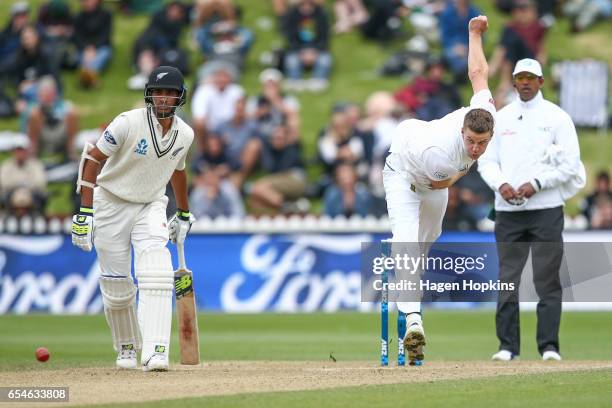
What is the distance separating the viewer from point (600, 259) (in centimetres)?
1289

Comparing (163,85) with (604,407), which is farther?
(163,85)

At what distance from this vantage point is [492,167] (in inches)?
446

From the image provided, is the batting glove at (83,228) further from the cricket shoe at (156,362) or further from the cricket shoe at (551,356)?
the cricket shoe at (551,356)

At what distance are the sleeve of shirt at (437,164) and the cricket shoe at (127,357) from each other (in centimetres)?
280

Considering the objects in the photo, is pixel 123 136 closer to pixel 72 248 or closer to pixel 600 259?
pixel 600 259

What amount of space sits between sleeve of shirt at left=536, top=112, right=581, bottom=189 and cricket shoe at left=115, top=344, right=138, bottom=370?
3830 millimetres

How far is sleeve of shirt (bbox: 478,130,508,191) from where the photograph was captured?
36.7 ft

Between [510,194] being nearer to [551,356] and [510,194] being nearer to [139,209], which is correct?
[551,356]

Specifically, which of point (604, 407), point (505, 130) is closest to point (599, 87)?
point (505, 130)

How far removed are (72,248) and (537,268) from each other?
9.24 meters

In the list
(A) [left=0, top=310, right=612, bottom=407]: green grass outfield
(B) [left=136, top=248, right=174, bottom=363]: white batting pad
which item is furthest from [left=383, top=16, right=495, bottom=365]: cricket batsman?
(B) [left=136, top=248, right=174, bottom=363]: white batting pad

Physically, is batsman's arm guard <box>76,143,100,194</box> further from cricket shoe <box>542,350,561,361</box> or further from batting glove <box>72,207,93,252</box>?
cricket shoe <box>542,350,561,361</box>

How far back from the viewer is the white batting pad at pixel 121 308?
9.96 metres

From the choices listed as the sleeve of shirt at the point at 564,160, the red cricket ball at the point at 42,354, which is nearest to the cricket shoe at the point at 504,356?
the sleeve of shirt at the point at 564,160
